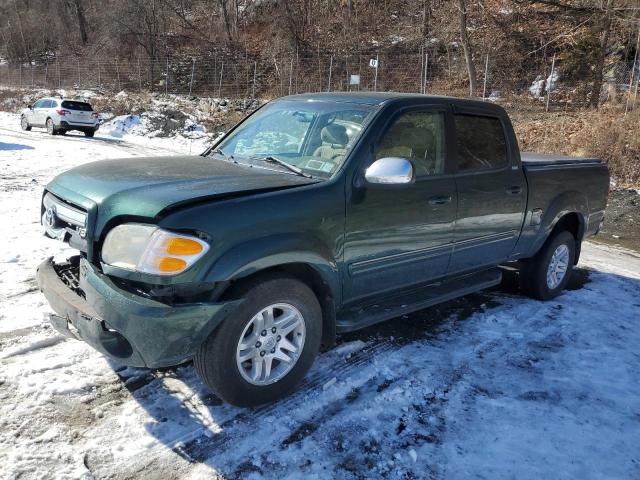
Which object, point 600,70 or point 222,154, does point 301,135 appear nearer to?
point 222,154

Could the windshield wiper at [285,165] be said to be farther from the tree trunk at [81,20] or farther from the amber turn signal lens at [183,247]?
the tree trunk at [81,20]

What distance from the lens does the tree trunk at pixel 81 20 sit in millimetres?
44188

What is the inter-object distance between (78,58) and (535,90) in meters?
30.8

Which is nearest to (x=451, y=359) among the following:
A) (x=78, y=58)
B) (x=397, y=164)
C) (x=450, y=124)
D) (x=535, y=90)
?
(x=397, y=164)

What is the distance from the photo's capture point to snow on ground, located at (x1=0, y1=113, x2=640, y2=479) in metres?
2.71

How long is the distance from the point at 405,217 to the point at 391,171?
0.52m

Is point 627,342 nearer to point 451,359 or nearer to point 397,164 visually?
point 451,359

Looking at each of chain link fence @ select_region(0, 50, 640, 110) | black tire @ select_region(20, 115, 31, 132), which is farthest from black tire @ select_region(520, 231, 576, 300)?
black tire @ select_region(20, 115, 31, 132)

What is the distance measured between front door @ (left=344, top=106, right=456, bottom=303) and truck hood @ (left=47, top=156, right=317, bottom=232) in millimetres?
498

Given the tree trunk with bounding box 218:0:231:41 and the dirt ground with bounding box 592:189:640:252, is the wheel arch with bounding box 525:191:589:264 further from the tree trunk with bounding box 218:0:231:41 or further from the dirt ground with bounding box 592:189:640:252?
the tree trunk with bounding box 218:0:231:41

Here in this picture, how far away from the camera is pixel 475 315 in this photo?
486 cm

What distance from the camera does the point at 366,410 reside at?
3.21 metres

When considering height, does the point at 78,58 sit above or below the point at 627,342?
above

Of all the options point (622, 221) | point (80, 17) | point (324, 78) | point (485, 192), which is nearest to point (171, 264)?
point (485, 192)
